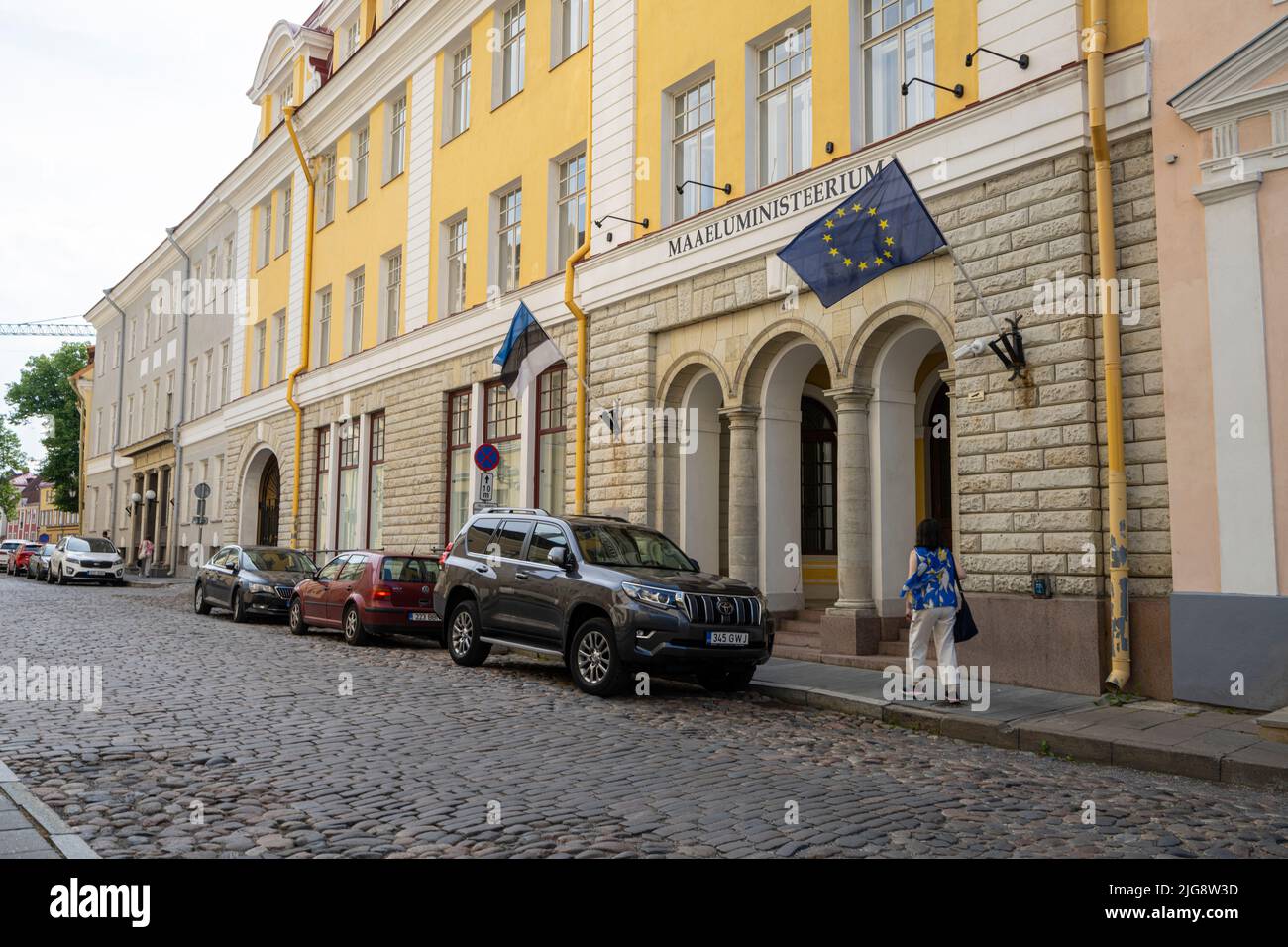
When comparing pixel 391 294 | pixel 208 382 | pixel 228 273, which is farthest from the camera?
pixel 208 382

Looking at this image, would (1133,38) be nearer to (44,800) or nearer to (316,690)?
(316,690)

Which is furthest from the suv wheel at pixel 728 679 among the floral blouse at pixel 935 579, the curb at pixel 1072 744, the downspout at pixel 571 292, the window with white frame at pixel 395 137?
the window with white frame at pixel 395 137

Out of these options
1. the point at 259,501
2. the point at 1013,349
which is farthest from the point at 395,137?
the point at 1013,349

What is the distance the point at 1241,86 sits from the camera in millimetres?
10031

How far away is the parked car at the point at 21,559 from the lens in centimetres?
4350

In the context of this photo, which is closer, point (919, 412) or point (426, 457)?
point (919, 412)

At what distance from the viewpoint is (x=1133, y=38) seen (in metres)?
11.0

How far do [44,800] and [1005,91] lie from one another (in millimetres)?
11249

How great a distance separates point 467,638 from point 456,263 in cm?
1270

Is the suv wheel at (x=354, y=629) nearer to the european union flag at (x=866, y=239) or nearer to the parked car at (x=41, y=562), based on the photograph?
the european union flag at (x=866, y=239)

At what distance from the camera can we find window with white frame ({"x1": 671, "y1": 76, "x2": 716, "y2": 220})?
55.3 ft

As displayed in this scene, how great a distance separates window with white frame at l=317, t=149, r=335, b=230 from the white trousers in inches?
940

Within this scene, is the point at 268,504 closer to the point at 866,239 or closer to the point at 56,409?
the point at 866,239
